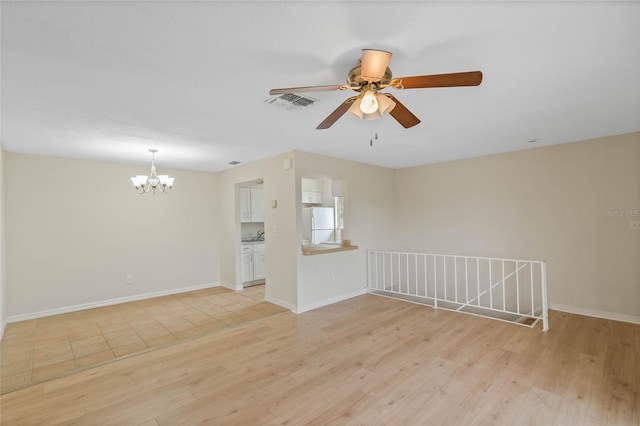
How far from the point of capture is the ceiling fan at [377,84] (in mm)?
1618

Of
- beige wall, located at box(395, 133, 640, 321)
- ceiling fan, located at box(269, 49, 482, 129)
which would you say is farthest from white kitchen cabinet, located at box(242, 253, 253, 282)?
ceiling fan, located at box(269, 49, 482, 129)

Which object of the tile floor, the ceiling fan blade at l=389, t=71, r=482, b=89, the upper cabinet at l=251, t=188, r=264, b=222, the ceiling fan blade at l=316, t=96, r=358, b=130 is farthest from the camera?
the upper cabinet at l=251, t=188, r=264, b=222

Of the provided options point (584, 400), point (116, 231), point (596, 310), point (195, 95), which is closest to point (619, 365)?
point (584, 400)

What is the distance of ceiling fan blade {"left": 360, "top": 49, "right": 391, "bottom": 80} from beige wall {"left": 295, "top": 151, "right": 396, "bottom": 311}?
106 inches

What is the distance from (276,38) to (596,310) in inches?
203

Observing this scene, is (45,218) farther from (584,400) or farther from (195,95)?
(584,400)

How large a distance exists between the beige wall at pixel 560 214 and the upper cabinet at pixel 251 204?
3.66 metres

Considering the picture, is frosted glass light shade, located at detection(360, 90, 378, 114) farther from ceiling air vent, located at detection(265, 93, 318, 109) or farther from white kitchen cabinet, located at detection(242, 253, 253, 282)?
white kitchen cabinet, located at detection(242, 253, 253, 282)

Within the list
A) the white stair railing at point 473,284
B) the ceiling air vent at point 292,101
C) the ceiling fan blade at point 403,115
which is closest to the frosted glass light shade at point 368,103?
the ceiling fan blade at point 403,115

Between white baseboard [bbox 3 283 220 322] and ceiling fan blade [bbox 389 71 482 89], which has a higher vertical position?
ceiling fan blade [bbox 389 71 482 89]

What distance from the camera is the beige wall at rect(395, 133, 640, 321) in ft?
12.5

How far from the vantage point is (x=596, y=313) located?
395 cm

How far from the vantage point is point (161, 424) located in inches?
78.9

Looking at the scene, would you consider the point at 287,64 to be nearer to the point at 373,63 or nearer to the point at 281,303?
the point at 373,63
